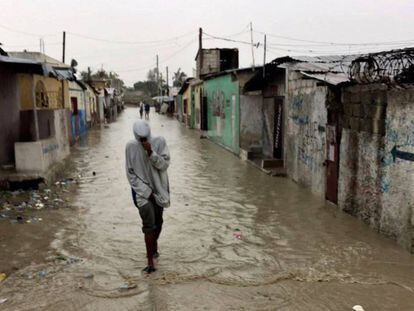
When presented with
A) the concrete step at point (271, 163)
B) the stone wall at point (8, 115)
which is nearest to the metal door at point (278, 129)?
the concrete step at point (271, 163)

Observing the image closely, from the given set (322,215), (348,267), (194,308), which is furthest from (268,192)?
(194,308)

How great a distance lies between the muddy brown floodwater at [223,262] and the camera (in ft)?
14.3

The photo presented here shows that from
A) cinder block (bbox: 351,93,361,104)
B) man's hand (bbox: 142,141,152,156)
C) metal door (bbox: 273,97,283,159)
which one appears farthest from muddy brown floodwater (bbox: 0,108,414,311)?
metal door (bbox: 273,97,283,159)

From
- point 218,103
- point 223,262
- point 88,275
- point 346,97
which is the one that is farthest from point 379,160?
point 218,103

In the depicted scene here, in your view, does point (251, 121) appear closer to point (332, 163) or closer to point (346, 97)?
point (332, 163)

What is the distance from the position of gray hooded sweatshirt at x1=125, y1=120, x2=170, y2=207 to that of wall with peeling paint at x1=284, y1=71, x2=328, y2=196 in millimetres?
4549

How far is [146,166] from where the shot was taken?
5.00 meters

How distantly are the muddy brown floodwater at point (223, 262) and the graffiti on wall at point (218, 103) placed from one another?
10.3 m

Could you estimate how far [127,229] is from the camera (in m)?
6.88

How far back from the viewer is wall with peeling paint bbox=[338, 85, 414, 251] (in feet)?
Result: 18.2

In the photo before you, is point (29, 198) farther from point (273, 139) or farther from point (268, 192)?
point (273, 139)

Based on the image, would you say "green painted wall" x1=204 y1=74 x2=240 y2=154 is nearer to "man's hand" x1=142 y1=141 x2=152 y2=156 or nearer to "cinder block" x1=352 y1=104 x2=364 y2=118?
"cinder block" x1=352 y1=104 x2=364 y2=118

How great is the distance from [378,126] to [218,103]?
14.1 m

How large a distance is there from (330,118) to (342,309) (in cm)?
479
